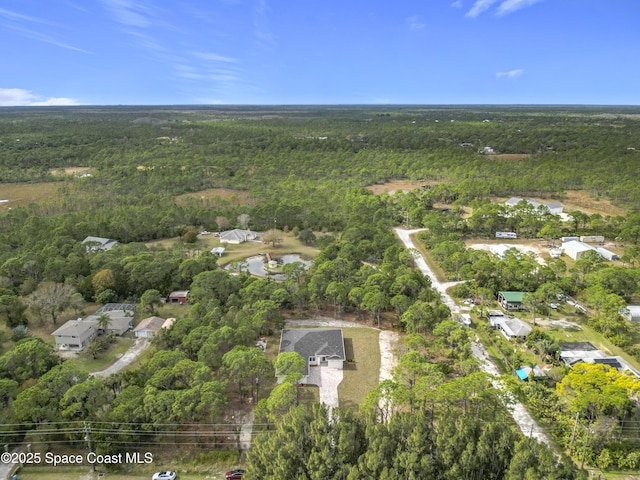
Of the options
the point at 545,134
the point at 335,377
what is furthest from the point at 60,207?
the point at 545,134

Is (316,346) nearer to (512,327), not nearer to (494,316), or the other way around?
(512,327)

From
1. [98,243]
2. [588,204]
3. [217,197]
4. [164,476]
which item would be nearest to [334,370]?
[164,476]

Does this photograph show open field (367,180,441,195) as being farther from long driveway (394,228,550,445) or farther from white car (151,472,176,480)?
white car (151,472,176,480)

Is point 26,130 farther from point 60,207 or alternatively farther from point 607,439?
point 607,439

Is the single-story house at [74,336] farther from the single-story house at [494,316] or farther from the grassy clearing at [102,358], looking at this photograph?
the single-story house at [494,316]

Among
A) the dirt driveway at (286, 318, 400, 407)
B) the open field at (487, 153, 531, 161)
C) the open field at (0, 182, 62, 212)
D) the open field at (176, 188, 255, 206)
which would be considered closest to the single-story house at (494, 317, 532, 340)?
the dirt driveway at (286, 318, 400, 407)

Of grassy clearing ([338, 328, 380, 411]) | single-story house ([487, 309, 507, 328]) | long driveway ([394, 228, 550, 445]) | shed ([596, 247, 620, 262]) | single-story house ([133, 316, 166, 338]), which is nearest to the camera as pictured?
long driveway ([394, 228, 550, 445])
